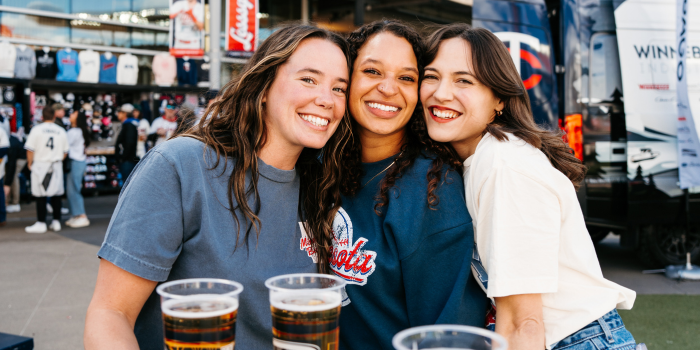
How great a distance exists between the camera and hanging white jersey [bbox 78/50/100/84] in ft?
38.0

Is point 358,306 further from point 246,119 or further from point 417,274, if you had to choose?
point 246,119

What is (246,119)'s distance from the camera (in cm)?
186

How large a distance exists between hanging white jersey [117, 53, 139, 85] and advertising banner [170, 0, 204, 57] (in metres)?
A: 6.14

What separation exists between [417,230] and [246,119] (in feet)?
2.31

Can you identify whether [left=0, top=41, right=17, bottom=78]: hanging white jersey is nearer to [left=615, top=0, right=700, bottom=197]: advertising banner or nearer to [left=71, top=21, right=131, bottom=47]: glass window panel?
[left=71, top=21, right=131, bottom=47]: glass window panel

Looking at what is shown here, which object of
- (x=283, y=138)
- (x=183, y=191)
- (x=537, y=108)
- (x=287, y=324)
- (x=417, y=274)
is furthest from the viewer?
(x=537, y=108)

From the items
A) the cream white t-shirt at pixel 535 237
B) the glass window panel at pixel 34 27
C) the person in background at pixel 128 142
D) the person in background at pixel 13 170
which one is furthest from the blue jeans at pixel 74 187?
the cream white t-shirt at pixel 535 237

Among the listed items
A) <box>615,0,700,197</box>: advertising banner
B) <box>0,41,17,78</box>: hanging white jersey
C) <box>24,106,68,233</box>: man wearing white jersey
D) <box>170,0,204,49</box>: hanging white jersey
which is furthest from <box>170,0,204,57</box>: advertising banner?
<box>0,41,17,78</box>: hanging white jersey

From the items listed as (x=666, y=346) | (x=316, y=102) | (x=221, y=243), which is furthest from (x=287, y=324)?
(x=666, y=346)

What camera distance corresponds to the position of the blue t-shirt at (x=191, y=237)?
4.62 feet

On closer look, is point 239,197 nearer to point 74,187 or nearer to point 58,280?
point 58,280

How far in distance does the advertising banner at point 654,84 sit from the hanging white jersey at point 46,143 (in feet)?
25.3

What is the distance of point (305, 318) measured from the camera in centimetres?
95

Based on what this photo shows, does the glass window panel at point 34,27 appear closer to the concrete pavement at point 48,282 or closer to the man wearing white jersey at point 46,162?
the man wearing white jersey at point 46,162
